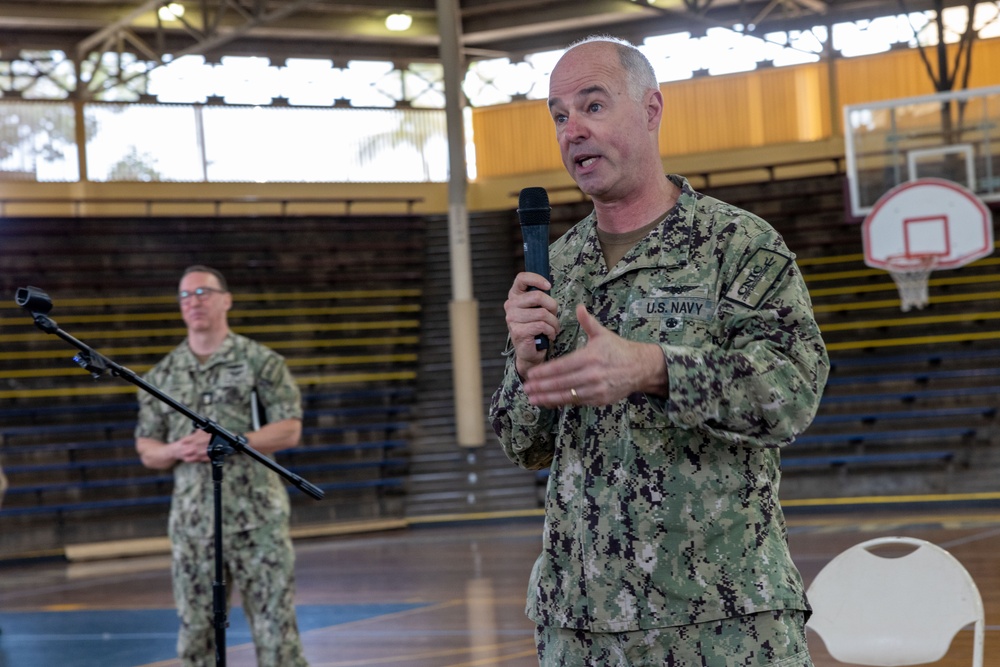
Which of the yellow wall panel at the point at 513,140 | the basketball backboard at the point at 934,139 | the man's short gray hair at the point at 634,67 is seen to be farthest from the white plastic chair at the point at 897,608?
the yellow wall panel at the point at 513,140

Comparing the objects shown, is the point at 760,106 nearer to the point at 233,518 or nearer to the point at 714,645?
the point at 233,518

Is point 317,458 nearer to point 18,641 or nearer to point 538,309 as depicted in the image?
point 18,641

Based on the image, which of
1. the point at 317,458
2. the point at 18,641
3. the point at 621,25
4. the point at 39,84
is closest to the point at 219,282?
the point at 18,641

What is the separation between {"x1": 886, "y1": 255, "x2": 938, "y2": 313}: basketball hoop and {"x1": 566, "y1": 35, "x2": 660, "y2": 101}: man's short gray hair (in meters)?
11.1

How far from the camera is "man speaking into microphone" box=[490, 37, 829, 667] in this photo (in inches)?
59.7

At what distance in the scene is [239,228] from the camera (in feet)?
49.8

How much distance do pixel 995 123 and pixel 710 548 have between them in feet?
39.0

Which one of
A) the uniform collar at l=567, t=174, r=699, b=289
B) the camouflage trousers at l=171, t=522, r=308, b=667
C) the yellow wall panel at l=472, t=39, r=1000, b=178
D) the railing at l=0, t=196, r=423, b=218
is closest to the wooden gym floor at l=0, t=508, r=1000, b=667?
the camouflage trousers at l=171, t=522, r=308, b=667

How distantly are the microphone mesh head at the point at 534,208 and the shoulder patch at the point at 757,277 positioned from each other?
30 cm

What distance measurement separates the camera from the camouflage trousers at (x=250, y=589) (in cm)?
405

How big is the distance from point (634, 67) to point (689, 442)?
57 centimetres

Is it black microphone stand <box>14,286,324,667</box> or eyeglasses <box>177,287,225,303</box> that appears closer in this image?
black microphone stand <box>14,286,324,667</box>

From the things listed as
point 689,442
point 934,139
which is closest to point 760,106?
point 934,139

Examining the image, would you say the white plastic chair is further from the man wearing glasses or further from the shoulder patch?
the man wearing glasses
